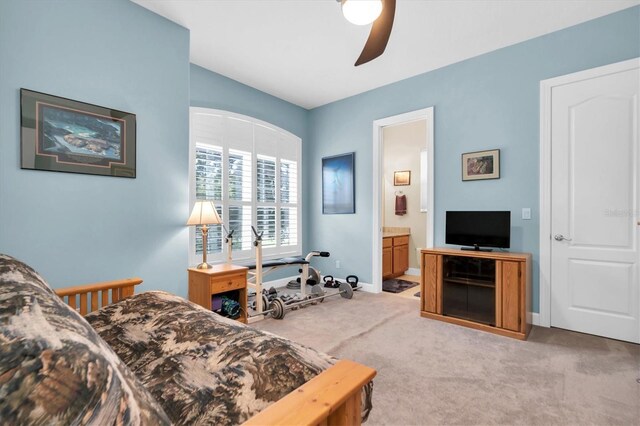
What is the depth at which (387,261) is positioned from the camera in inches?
203

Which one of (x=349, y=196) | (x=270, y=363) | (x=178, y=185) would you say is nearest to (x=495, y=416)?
(x=270, y=363)

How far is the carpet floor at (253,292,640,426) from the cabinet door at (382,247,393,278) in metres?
1.67

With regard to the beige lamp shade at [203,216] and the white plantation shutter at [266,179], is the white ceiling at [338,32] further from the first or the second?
the beige lamp shade at [203,216]

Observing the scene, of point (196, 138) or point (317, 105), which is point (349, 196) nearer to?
point (317, 105)

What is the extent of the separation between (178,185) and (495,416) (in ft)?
10.0

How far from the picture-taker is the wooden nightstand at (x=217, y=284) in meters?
2.84

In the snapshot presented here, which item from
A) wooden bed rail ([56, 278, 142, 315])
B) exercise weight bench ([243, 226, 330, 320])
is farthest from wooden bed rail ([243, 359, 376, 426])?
exercise weight bench ([243, 226, 330, 320])

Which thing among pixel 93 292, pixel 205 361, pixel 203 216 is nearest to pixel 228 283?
pixel 203 216

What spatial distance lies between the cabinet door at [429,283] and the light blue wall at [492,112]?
513mm

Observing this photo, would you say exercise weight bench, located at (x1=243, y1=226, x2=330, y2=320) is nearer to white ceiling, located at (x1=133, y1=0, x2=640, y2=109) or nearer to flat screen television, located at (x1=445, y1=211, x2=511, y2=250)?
flat screen television, located at (x1=445, y1=211, x2=511, y2=250)

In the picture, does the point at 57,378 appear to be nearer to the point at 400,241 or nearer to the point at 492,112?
the point at 492,112

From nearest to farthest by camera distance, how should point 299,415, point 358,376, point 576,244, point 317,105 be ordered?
point 299,415 → point 358,376 → point 576,244 → point 317,105

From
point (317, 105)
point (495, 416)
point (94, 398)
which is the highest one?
point (317, 105)

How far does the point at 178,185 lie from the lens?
297cm
